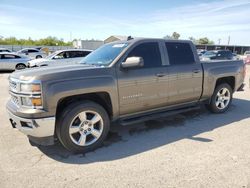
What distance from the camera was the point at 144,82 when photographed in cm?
427

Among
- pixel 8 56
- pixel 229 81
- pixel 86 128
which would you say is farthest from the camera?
pixel 8 56

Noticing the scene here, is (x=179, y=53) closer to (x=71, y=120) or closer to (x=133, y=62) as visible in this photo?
(x=133, y=62)

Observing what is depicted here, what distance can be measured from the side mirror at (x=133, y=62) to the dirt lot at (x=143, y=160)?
57.1 inches

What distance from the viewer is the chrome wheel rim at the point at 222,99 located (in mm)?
5882

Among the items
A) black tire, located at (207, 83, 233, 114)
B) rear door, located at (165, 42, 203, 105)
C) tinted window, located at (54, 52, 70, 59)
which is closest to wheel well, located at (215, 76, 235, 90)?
black tire, located at (207, 83, 233, 114)

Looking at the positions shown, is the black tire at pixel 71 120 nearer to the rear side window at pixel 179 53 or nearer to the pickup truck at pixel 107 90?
the pickup truck at pixel 107 90

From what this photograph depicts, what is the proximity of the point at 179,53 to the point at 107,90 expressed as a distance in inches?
81.9

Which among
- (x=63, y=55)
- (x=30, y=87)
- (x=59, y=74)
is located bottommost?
(x=30, y=87)

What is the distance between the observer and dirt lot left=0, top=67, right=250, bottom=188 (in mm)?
2982

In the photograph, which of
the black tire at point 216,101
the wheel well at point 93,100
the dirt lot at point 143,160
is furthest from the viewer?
the black tire at point 216,101

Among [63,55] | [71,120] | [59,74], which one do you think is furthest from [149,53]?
[63,55]

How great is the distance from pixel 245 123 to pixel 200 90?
50.9 inches

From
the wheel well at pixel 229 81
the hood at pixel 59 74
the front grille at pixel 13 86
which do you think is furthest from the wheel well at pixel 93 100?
the wheel well at pixel 229 81

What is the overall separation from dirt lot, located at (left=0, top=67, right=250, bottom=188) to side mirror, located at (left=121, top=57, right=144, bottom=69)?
1.45 metres
